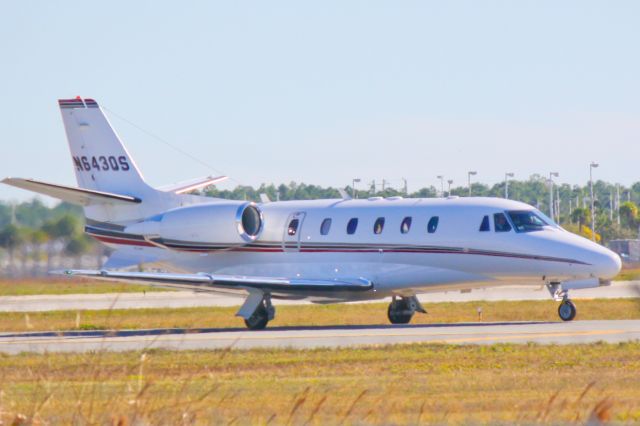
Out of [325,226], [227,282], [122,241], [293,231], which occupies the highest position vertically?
[325,226]

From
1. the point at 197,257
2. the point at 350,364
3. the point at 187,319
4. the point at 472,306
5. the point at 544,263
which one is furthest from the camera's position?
the point at 472,306

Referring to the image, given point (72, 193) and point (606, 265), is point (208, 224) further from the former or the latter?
point (606, 265)

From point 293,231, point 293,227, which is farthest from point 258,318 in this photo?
point 293,227

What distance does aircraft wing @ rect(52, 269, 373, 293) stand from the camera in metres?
28.8

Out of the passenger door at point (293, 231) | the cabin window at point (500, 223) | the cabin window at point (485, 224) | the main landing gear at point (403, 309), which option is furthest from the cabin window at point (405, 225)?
the passenger door at point (293, 231)

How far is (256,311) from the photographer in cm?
3031

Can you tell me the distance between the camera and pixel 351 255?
30.8 metres

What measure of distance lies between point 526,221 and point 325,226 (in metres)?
5.28

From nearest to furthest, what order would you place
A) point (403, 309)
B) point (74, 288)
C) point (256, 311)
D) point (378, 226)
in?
point (256, 311)
point (378, 226)
point (403, 309)
point (74, 288)

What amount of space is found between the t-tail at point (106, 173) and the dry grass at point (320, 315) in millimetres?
3032

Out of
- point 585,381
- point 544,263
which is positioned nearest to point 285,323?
point 544,263

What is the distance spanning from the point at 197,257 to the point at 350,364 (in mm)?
14718

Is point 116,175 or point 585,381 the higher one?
point 116,175

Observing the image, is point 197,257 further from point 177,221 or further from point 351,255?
point 351,255
